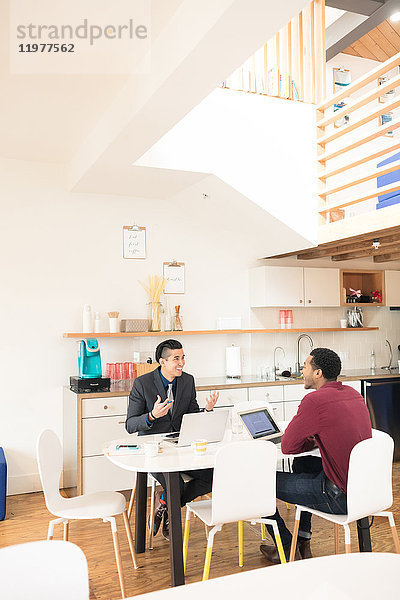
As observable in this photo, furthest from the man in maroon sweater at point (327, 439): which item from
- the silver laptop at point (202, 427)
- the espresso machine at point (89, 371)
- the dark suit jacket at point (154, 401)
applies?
the espresso machine at point (89, 371)

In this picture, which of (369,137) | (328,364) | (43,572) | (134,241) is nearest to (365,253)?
(369,137)

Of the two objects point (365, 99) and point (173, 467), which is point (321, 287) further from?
point (173, 467)

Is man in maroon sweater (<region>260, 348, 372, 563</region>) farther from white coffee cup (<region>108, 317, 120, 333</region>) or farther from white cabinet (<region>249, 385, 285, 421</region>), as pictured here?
white coffee cup (<region>108, 317, 120, 333</region>)

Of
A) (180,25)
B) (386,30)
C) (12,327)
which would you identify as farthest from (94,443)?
(386,30)

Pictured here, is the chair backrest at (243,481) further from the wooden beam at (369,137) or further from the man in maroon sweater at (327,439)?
the wooden beam at (369,137)

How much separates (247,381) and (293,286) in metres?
1.19

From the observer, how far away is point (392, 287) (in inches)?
270

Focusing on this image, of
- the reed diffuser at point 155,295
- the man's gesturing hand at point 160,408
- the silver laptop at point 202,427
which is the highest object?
the reed diffuser at point 155,295

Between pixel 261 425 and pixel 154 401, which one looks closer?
pixel 261 425

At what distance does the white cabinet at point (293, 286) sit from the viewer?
6.02 meters

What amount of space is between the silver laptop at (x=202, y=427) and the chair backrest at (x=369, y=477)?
82 centimetres

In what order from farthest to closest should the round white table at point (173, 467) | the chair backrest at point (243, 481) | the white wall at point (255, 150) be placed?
the white wall at point (255, 150), the round white table at point (173, 467), the chair backrest at point (243, 481)

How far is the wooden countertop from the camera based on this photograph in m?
4.93

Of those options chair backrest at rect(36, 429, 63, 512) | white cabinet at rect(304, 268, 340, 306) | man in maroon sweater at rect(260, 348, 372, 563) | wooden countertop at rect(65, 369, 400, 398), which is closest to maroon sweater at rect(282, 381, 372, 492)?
man in maroon sweater at rect(260, 348, 372, 563)
